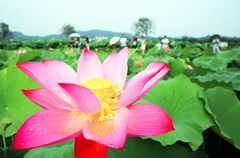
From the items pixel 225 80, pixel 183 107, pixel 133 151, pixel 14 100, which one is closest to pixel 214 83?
pixel 225 80

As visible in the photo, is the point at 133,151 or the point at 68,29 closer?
the point at 133,151

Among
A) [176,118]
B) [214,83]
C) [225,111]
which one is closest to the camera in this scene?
[176,118]

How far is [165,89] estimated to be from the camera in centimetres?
92

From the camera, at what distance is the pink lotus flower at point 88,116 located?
39 centimetres

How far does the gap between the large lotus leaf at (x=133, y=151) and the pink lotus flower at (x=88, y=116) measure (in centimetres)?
16

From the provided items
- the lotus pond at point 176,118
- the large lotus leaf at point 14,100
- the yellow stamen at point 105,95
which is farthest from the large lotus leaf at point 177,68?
the yellow stamen at point 105,95

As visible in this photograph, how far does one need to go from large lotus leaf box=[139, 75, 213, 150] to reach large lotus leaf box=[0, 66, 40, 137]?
1.14ft

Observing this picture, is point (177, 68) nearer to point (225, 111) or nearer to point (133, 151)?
point (225, 111)

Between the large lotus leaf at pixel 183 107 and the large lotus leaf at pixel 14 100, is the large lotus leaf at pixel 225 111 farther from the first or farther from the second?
the large lotus leaf at pixel 14 100

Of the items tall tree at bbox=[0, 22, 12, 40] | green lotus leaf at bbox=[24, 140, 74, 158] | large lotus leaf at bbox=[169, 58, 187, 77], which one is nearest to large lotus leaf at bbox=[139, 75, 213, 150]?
green lotus leaf at bbox=[24, 140, 74, 158]

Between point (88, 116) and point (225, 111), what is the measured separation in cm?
64

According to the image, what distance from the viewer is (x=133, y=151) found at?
0.65 meters

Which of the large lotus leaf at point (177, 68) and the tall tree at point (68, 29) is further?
the tall tree at point (68, 29)

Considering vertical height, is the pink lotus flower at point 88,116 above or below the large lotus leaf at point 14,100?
above
